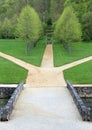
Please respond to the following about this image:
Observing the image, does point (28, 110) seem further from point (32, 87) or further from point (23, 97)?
point (32, 87)

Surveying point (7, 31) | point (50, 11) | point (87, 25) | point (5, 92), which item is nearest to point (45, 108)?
point (5, 92)

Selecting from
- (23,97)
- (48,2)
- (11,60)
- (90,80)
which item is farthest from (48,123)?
(48,2)

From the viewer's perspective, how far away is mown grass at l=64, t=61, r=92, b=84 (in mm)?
31984

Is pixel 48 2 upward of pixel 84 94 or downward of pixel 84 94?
upward

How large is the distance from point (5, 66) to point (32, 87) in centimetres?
1056

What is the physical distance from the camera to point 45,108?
19953mm

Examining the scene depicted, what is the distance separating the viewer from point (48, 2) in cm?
11350

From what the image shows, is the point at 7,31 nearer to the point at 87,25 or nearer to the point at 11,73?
the point at 87,25

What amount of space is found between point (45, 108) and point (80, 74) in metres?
15.2

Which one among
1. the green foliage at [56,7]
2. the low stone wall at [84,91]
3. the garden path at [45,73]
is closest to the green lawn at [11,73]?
the garden path at [45,73]

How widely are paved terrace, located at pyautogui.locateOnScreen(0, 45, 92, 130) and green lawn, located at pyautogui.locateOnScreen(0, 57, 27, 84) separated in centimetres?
123

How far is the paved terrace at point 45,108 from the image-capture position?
1572 cm

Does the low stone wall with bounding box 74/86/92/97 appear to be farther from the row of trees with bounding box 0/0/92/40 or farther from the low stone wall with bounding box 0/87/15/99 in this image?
the row of trees with bounding box 0/0/92/40

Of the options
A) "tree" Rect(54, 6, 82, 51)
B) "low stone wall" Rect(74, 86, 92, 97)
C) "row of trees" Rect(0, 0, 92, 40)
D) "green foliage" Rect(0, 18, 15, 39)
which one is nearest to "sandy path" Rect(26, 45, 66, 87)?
"low stone wall" Rect(74, 86, 92, 97)
